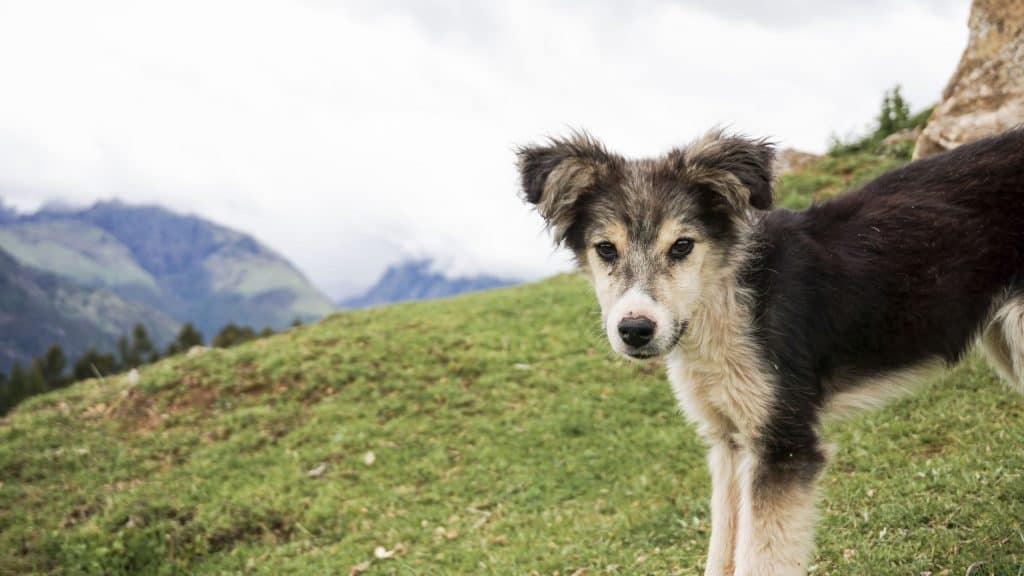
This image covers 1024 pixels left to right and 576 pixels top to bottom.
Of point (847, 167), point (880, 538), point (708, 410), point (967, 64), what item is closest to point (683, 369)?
point (708, 410)

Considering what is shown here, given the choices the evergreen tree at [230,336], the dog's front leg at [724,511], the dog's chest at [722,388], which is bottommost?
the evergreen tree at [230,336]

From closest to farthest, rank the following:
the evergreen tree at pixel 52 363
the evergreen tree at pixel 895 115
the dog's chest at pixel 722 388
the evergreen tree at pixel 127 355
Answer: the dog's chest at pixel 722 388, the evergreen tree at pixel 895 115, the evergreen tree at pixel 127 355, the evergreen tree at pixel 52 363

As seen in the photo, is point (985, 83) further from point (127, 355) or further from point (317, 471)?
point (127, 355)

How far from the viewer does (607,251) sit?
4.78m

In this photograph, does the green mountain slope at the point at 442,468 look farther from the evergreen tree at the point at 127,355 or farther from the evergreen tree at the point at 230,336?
the evergreen tree at the point at 127,355

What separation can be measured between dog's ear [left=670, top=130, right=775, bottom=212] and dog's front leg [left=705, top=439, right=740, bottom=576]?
169cm

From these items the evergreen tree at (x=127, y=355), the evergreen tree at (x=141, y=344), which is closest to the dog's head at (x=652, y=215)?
the evergreen tree at (x=127, y=355)

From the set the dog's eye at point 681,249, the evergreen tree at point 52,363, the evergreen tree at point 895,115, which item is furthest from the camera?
the evergreen tree at point 52,363

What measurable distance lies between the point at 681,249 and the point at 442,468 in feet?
20.4

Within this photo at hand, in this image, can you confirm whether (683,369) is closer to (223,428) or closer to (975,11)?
(223,428)

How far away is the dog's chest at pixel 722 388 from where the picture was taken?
4.53 m

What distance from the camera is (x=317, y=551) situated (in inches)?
324

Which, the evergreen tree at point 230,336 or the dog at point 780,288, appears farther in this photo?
the evergreen tree at point 230,336

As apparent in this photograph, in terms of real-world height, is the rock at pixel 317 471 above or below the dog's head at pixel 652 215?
below
